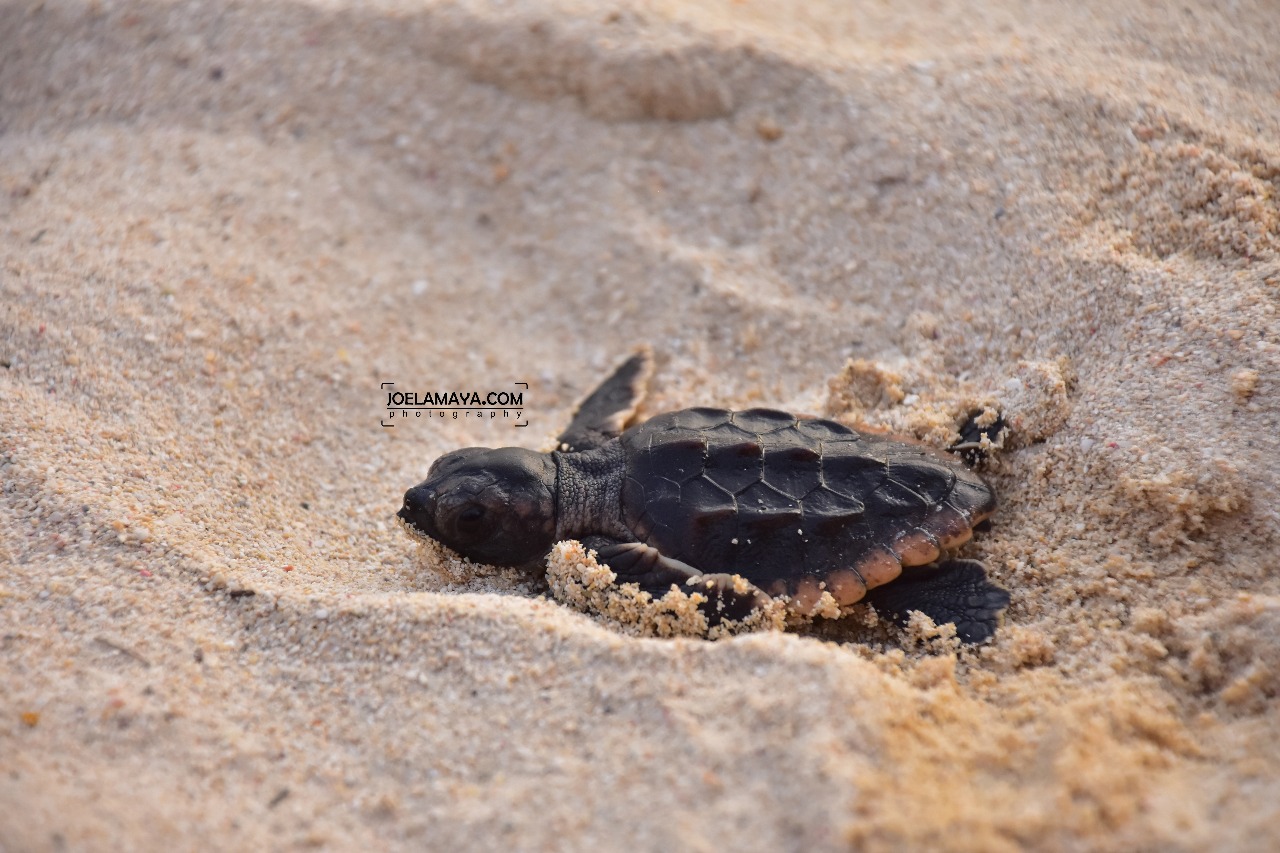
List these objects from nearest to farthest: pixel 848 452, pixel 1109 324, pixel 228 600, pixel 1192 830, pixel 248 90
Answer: pixel 1192 830 < pixel 228 600 < pixel 848 452 < pixel 1109 324 < pixel 248 90

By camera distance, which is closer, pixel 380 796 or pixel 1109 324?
pixel 380 796

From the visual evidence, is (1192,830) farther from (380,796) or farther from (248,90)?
(248,90)

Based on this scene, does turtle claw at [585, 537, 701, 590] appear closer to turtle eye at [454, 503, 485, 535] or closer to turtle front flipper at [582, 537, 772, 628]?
turtle front flipper at [582, 537, 772, 628]

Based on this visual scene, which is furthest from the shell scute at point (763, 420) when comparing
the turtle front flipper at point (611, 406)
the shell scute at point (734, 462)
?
the turtle front flipper at point (611, 406)

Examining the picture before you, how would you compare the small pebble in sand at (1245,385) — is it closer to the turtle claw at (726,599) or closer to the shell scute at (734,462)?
the shell scute at (734,462)

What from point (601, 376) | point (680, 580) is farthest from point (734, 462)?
point (601, 376)

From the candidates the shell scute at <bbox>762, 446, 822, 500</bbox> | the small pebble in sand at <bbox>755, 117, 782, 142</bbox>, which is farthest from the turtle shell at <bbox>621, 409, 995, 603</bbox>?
the small pebble in sand at <bbox>755, 117, 782, 142</bbox>

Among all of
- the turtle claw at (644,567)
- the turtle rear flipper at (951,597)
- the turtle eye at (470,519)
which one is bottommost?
the turtle eye at (470,519)

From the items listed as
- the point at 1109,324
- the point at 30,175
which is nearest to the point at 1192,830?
the point at 1109,324
